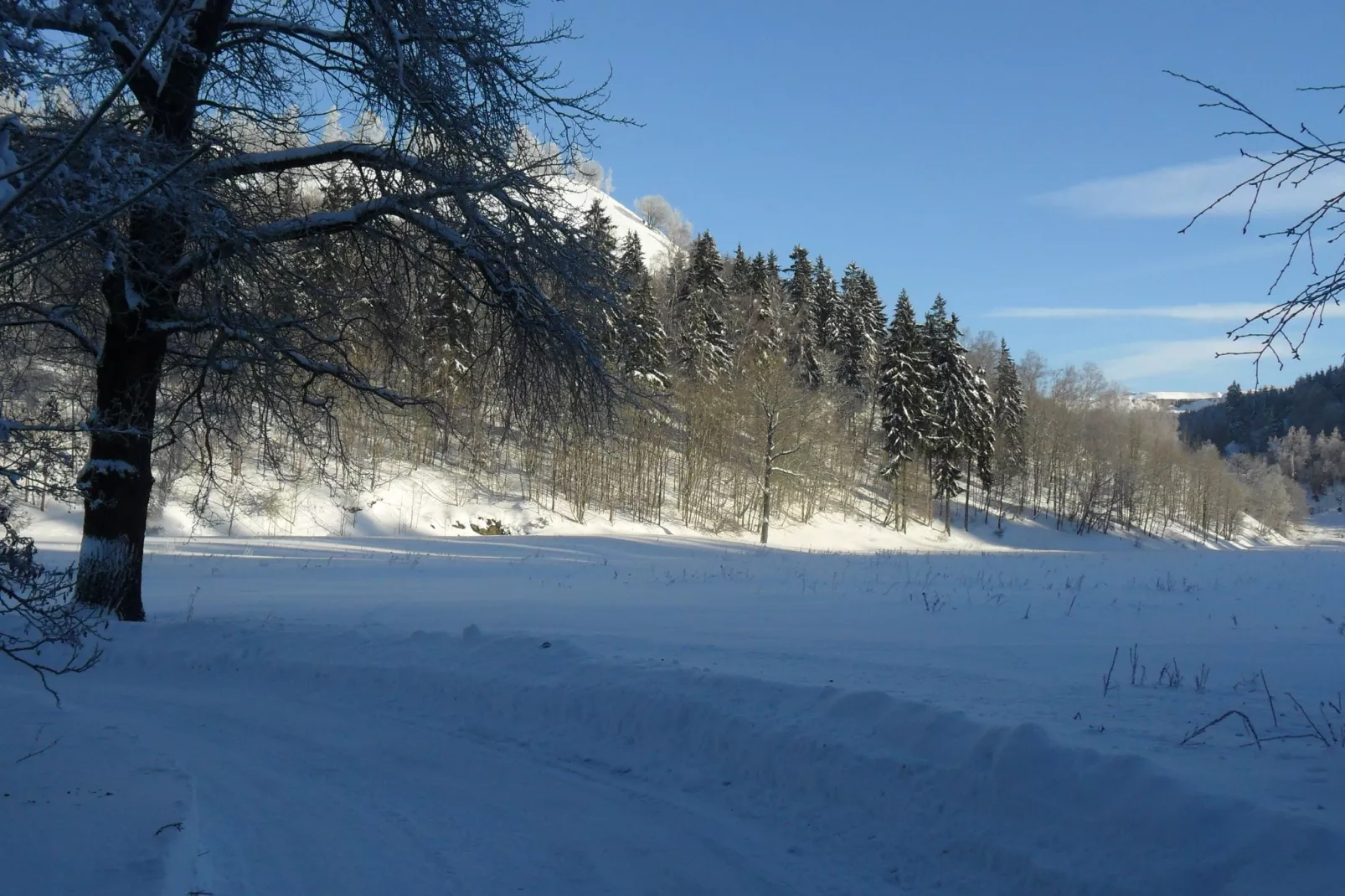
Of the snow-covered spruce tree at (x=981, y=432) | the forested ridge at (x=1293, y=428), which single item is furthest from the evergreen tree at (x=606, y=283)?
the forested ridge at (x=1293, y=428)

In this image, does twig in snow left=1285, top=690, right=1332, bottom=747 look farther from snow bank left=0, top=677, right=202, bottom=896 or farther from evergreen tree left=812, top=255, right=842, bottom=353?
evergreen tree left=812, top=255, right=842, bottom=353

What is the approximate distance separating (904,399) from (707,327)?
14.1 metres

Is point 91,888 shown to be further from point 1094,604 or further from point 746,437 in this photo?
point 746,437

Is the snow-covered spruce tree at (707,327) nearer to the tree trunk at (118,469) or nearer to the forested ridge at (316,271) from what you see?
the forested ridge at (316,271)

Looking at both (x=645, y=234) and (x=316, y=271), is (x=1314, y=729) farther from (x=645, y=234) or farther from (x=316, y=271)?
(x=645, y=234)

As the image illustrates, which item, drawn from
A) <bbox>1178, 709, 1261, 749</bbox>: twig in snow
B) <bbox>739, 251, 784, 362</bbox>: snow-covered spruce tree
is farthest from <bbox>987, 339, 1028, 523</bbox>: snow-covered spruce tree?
<bbox>1178, 709, 1261, 749</bbox>: twig in snow

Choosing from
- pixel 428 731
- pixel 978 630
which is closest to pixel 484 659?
pixel 428 731

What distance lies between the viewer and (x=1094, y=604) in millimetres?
11523

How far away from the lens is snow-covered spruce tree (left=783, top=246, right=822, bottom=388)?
5731 centimetres

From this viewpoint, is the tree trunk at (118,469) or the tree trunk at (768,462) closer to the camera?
the tree trunk at (118,469)

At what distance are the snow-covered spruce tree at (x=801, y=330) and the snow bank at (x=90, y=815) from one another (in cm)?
5002

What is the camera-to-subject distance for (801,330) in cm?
5947

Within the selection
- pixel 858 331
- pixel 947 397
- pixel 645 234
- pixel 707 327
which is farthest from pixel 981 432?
pixel 645 234

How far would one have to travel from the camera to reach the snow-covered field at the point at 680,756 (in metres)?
4.02
